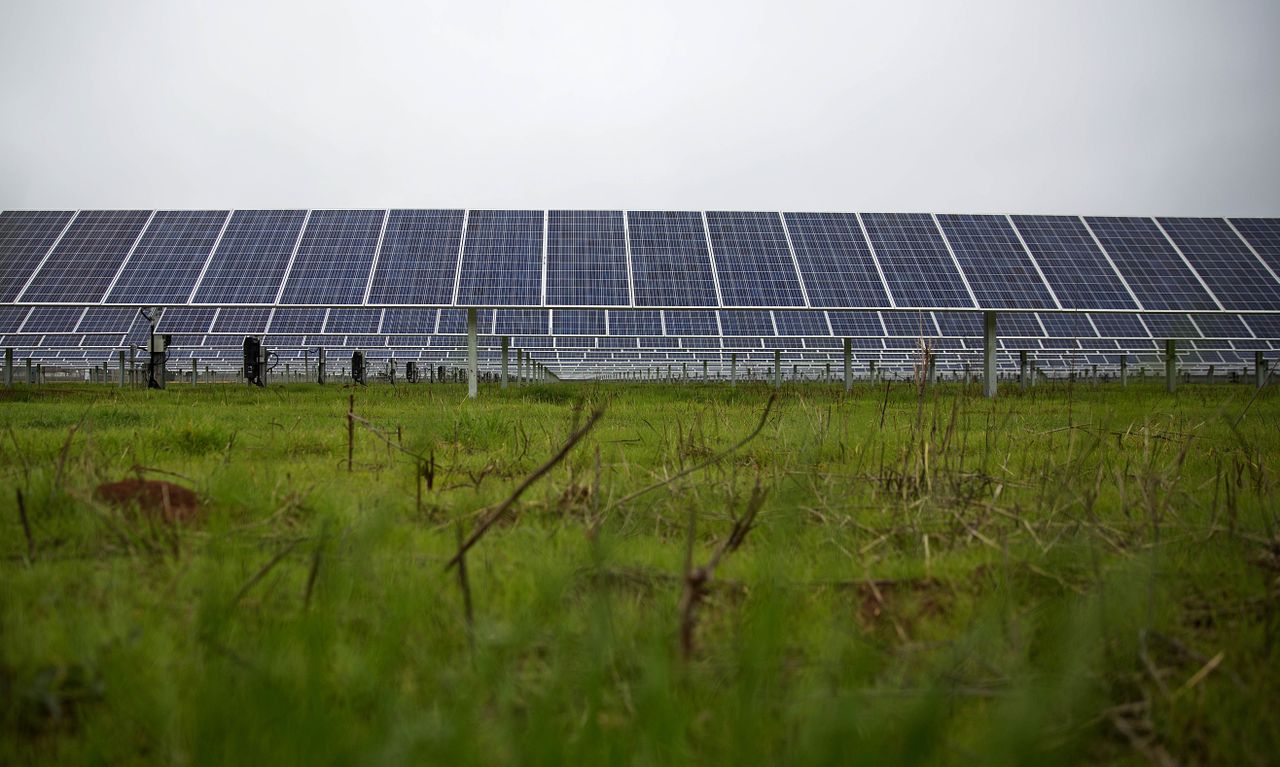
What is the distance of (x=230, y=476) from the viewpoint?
8.91ft

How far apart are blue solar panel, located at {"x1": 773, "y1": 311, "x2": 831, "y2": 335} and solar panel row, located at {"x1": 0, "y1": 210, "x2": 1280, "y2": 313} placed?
10.4ft

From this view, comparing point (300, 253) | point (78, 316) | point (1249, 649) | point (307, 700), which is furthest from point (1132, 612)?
point (78, 316)

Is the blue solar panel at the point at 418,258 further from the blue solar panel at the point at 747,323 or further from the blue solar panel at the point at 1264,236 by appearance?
the blue solar panel at the point at 1264,236

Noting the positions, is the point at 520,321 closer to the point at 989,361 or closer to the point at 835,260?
the point at 835,260

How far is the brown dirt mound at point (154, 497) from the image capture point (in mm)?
2154

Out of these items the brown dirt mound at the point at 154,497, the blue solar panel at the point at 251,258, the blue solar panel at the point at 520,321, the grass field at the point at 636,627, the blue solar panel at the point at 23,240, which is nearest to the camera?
the grass field at the point at 636,627

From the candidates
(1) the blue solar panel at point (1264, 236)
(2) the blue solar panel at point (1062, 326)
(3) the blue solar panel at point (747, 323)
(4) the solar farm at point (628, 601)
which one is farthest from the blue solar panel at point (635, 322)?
(4) the solar farm at point (628, 601)

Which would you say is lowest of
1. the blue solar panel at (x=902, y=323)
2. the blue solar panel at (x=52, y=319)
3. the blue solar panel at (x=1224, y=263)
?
the blue solar panel at (x=52, y=319)

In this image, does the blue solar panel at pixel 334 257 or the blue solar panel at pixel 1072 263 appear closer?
the blue solar panel at pixel 1072 263

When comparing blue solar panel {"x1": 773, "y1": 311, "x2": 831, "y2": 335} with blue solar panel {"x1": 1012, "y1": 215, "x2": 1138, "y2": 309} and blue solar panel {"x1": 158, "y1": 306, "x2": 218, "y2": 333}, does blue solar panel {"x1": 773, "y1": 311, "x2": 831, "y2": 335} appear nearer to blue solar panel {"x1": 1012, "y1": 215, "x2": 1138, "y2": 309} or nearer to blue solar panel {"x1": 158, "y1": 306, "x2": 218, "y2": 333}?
blue solar panel {"x1": 1012, "y1": 215, "x2": 1138, "y2": 309}

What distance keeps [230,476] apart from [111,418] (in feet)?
13.1

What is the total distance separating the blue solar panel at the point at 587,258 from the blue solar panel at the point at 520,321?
2.97 m

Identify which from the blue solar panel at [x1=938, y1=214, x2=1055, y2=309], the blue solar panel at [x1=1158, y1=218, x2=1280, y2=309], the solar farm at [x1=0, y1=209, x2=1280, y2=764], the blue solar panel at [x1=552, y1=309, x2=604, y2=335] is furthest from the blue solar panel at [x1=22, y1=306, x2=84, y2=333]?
the blue solar panel at [x1=1158, y1=218, x2=1280, y2=309]

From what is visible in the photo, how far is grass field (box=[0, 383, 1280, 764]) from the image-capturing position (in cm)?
100
